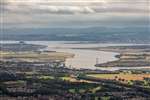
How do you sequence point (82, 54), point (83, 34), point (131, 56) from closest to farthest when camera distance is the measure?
1. point (131, 56)
2. point (82, 54)
3. point (83, 34)

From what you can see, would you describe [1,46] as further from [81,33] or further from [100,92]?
[100,92]

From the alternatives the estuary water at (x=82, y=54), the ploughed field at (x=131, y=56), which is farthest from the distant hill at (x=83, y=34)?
the ploughed field at (x=131, y=56)

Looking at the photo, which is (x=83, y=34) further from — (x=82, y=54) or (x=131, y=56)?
(x=131, y=56)

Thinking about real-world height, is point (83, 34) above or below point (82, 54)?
above

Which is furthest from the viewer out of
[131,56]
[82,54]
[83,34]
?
[83,34]

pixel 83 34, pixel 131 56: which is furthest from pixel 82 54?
pixel 83 34

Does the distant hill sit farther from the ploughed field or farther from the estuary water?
the ploughed field

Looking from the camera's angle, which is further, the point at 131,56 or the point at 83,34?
the point at 83,34

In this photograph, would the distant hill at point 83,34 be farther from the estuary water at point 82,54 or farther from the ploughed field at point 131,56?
the ploughed field at point 131,56

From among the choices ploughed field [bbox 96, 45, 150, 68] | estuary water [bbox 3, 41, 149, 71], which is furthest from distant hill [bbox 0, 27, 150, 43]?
ploughed field [bbox 96, 45, 150, 68]
